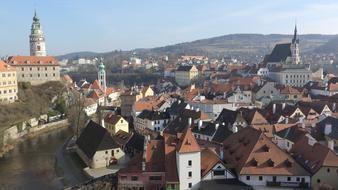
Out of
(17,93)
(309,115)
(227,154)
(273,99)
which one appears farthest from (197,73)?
(227,154)

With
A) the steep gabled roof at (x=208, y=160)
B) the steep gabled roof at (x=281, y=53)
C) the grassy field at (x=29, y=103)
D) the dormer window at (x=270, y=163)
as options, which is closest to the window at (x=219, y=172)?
the steep gabled roof at (x=208, y=160)

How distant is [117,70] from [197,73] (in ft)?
172

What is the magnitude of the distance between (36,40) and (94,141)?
60134 millimetres

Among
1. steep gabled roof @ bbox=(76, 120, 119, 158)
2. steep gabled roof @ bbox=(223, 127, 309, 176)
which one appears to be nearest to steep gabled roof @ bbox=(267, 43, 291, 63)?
steep gabled roof @ bbox=(76, 120, 119, 158)

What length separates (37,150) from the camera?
46.0 meters

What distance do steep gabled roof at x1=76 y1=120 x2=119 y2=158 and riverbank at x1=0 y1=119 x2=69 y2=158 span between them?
9303 millimetres

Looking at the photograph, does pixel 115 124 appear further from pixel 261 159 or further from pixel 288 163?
pixel 288 163

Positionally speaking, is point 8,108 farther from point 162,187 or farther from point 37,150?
point 162,187

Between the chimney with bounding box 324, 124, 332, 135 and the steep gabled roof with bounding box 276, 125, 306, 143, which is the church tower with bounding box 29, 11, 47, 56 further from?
the chimney with bounding box 324, 124, 332, 135

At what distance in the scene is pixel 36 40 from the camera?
9250cm

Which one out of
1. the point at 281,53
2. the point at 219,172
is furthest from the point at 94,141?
the point at 281,53

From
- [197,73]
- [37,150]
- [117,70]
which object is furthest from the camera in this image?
[117,70]

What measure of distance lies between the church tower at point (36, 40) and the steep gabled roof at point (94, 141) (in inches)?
2156

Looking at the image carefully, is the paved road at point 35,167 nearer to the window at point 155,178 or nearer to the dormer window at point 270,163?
the window at point 155,178
